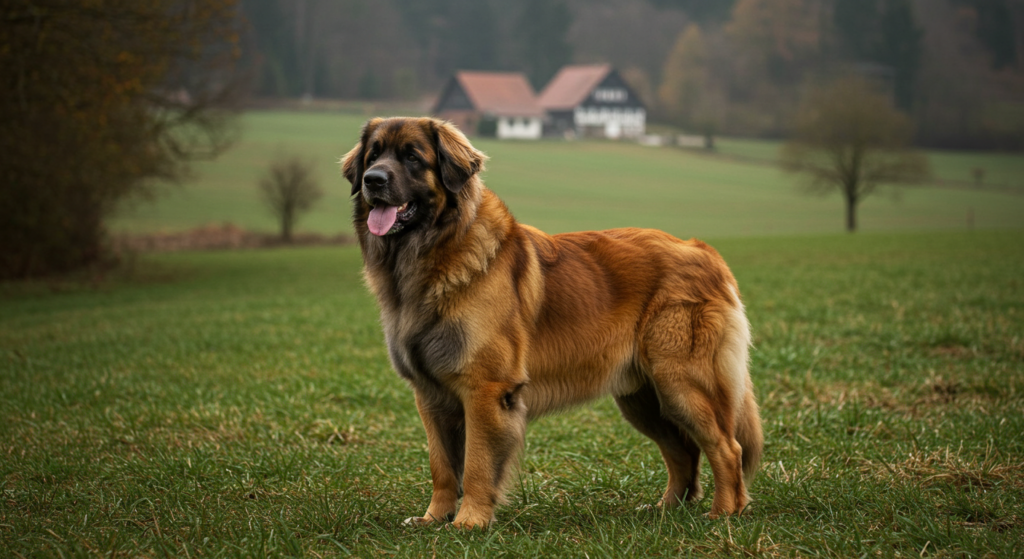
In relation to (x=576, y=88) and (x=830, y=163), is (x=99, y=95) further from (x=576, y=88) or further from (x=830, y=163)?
(x=576, y=88)

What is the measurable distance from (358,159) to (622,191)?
6070cm

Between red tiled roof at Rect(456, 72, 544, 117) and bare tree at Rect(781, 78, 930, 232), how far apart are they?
148 feet

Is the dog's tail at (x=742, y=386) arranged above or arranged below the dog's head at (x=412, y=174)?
below

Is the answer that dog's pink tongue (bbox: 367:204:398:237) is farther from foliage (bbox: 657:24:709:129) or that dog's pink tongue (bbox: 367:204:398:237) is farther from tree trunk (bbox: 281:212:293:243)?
foliage (bbox: 657:24:709:129)

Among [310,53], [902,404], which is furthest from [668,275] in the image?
[310,53]

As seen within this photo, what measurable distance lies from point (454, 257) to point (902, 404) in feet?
15.5

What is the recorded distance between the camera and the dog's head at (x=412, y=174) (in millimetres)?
4188

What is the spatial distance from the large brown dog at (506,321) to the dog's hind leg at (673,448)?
11 cm

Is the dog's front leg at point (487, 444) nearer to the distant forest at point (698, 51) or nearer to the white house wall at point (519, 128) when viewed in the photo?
the distant forest at point (698, 51)

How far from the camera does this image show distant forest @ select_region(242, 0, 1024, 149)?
7912 centimetres

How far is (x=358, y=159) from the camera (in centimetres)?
462

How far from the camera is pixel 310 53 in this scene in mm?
89500

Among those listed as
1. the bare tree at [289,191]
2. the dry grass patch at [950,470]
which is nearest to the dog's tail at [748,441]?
the dry grass patch at [950,470]

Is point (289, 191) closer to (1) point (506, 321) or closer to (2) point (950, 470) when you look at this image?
(1) point (506, 321)
